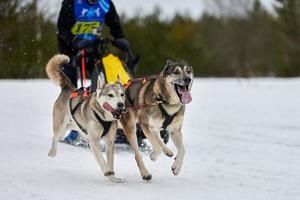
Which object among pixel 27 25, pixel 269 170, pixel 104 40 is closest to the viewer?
pixel 269 170

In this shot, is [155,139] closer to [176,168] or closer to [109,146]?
[176,168]

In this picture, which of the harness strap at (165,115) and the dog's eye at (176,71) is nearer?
the dog's eye at (176,71)

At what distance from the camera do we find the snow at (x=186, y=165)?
4637mm

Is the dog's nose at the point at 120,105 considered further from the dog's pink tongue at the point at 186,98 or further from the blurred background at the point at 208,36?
the blurred background at the point at 208,36

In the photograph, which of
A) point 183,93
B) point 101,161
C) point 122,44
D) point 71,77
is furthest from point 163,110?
point 71,77

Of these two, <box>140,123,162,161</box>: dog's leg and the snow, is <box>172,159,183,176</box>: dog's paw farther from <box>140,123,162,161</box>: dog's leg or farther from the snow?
<box>140,123,162,161</box>: dog's leg

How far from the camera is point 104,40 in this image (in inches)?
→ 278

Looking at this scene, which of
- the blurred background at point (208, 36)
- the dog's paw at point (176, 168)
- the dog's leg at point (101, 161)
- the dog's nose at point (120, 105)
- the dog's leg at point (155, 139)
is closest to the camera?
the dog's nose at point (120, 105)

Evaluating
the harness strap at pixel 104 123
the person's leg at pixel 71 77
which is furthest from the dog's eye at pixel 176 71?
the person's leg at pixel 71 77

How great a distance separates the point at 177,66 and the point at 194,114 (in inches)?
290

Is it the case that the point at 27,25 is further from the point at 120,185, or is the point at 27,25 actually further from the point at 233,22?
the point at 233,22

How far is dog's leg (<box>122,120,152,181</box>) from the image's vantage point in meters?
5.12

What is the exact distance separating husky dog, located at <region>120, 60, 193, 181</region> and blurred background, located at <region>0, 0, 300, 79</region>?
388 inches

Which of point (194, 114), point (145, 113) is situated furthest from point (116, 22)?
point (194, 114)
